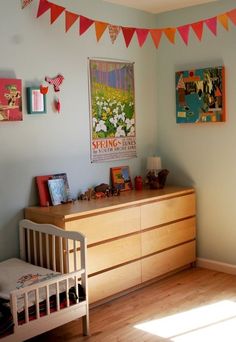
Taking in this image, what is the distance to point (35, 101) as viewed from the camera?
3.70 meters

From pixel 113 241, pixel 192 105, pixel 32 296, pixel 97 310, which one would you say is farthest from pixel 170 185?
pixel 32 296

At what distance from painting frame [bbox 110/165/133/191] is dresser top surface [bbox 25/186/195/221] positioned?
0.08m

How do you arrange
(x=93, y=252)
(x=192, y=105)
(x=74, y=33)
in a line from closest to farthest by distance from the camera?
(x=93, y=252)
(x=74, y=33)
(x=192, y=105)

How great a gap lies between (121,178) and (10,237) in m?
1.25

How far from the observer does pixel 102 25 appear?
13.3ft

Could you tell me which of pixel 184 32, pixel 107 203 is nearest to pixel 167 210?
pixel 107 203

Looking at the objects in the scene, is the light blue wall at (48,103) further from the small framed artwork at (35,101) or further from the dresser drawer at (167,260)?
the dresser drawer at (167,260)

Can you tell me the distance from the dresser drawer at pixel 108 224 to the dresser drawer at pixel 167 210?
11 cm

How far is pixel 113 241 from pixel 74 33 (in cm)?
172

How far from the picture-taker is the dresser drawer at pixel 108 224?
3.51m

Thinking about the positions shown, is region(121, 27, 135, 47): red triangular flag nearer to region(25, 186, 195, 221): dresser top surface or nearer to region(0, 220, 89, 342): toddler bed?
region(25, 186, 195, 221): dresser top surface

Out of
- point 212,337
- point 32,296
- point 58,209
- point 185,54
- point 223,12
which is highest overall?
point 223,12

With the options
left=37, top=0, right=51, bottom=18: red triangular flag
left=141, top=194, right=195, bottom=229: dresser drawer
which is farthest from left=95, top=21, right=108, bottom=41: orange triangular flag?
left=141, top=194, right=195, bottom=229: dresser drawer

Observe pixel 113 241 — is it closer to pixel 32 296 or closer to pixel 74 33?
pixel 32 296
